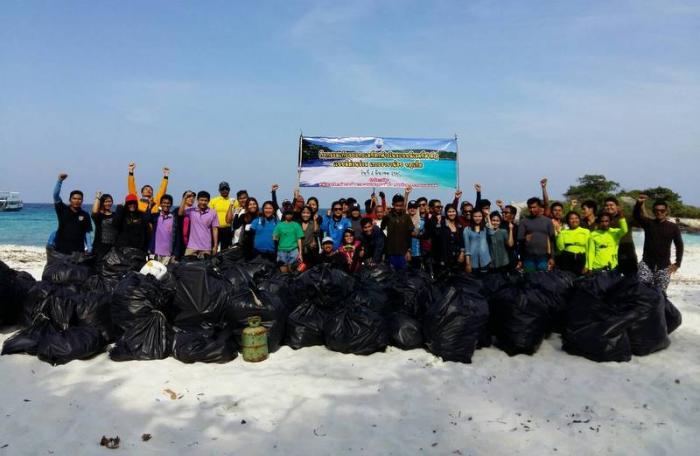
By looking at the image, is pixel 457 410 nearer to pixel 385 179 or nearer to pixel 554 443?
pixel 554 443

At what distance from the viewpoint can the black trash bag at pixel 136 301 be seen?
4905 mm

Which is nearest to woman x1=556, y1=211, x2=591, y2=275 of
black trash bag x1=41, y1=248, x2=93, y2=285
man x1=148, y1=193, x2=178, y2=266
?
man x1=148, y1=193, x2=178, y2=266

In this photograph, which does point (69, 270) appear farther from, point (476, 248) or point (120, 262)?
point (476, 248)

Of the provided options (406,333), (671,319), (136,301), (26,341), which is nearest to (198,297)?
(136,301)

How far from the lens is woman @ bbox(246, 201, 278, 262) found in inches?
284

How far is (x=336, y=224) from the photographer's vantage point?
301 inches

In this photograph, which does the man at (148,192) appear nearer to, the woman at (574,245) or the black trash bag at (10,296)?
the black trash bag at (10,296)

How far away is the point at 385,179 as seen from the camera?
390 inches

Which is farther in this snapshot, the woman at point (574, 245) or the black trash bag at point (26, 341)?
the woman at point (574, 245)

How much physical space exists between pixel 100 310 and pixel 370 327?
2.80 metres

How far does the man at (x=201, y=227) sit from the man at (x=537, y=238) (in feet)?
14.1

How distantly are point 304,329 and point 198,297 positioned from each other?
3.61ft

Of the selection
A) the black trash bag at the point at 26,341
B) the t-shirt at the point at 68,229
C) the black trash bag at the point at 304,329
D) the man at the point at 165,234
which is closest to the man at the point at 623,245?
the black trash bag at the point at 304,329

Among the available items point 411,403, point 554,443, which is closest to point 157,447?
point 411,403
